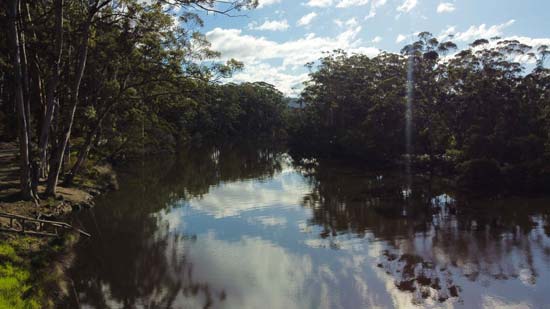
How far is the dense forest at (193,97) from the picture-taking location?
916 inches

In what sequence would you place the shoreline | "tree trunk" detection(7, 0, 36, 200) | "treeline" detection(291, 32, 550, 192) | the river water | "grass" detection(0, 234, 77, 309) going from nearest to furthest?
"grass" detection(0, 234, 77, 309) → the shoreline → the river water → "tree trunk" detection(7, 0, 36, 200) → "treeline" detection(291, 32, 550, 192)

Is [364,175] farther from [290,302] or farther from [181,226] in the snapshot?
[290,302]

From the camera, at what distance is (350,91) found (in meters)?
62.5

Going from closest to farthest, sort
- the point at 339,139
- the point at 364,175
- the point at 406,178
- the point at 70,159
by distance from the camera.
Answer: the point at 70,159, the point at 406,178, the point at 364,175, the point at 339,139

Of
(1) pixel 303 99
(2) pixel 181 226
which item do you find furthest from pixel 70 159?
(1) pixel 303 99

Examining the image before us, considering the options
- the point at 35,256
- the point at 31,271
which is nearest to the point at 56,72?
the point at 35,256

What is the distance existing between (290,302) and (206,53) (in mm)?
17212

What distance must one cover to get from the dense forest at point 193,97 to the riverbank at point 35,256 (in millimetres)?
1142

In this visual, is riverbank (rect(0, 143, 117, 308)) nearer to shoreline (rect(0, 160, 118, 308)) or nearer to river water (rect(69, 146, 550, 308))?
shoreline (rect(0, 160, 118, 308))

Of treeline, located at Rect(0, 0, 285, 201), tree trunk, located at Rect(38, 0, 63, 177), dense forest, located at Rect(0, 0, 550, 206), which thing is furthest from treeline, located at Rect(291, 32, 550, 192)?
tree trunk, located at Rect(38, 0, 63, 177)

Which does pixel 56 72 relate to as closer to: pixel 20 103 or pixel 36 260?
pixel 20 103

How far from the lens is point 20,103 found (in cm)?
1966

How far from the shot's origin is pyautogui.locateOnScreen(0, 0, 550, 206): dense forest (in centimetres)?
2327

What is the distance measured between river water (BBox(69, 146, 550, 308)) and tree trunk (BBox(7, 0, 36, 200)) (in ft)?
10.5
